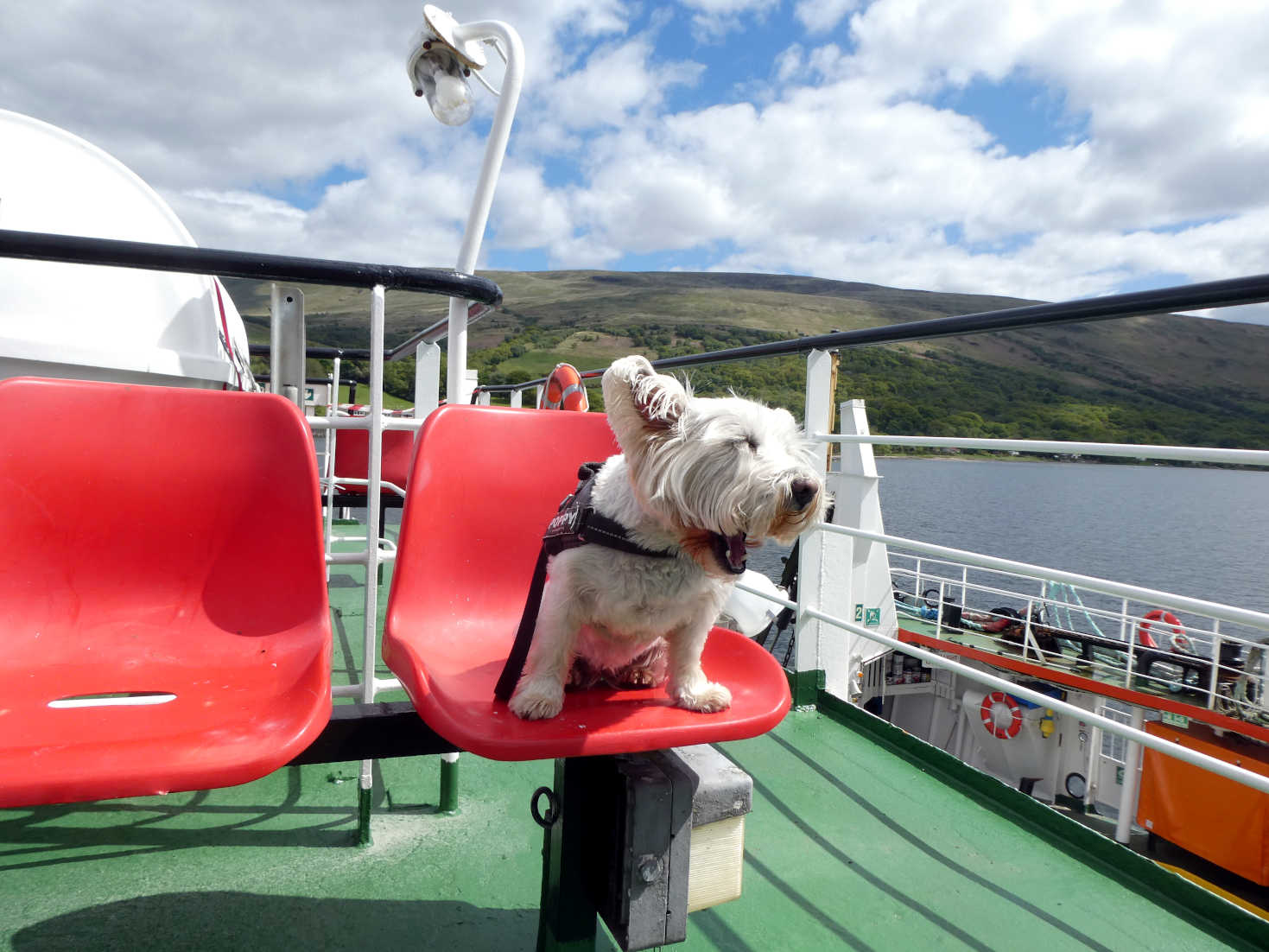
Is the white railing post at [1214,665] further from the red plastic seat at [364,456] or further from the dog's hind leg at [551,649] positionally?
the dog's hind leg at [551,649]

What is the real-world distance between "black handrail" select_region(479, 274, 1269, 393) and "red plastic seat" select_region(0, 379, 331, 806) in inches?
67.7

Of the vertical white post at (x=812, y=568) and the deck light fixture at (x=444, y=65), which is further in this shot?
the vertical white post at (x=812, y=568)

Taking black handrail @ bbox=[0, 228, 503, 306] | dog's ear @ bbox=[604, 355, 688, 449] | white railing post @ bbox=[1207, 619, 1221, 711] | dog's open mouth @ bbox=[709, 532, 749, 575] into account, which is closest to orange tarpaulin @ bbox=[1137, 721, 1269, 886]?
white railing post @ bbox=[1207, 619, 1221, 711]

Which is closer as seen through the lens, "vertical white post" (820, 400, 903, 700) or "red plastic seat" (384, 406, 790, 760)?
"red plastic seat" (384, 406, 790, 760)

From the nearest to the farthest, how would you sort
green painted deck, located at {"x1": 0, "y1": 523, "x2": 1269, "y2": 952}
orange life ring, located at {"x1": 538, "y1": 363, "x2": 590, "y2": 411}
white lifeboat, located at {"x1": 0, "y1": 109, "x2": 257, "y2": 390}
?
green painted deck, located at {"x1": 0, "y1": 523, "x2": 1269, "y2": 952}
white lifeboat, located at {"x1": 0, "y1": 109, "x2": 257, "y2": 390}
orange life ring, located at {"x1": 538, "y1": 363, "x2": 590, "y2": 411}

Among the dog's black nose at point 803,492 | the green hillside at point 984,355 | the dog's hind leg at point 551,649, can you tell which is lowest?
the dog's hind leg at point 551,649

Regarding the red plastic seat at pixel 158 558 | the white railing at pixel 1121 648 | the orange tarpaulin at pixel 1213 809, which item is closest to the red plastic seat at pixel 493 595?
the red plastic seat at pixel 158 558

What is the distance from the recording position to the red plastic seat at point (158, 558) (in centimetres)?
126

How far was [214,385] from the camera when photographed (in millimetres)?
2561

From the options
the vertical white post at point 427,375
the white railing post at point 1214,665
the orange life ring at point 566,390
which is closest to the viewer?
the vertical white post at point 427,375

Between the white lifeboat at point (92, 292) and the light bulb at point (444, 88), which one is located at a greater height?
the light bulb at point (444, 88)

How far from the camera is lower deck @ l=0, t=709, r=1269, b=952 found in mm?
1534

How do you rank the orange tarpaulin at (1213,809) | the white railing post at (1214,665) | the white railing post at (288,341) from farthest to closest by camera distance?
the orange tarpaulin at (1213,809)
the white railing post at (1214,665)
the white railing post at (288,341)

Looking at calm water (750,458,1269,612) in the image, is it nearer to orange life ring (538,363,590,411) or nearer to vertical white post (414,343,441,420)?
orange life ring (538,363,590,411)
